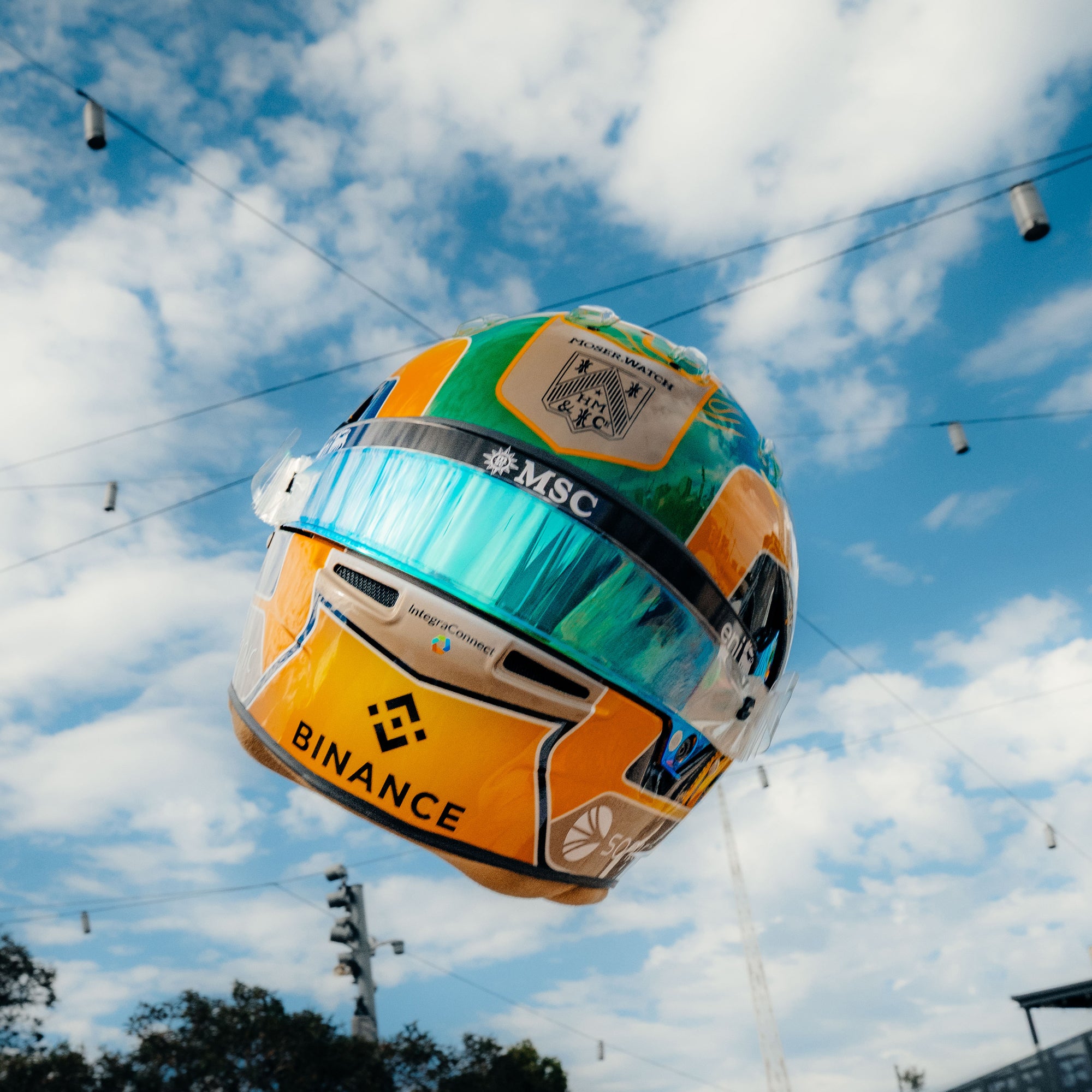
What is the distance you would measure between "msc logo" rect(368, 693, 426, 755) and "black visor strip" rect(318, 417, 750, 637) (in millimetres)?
765

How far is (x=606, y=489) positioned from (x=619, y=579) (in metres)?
0.28

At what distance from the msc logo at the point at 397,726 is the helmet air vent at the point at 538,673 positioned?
1.11ft

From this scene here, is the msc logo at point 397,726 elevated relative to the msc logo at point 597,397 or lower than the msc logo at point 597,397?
lower

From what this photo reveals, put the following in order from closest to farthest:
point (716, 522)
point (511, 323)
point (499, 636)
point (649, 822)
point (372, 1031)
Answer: point (499, 636) < point (716, 522) < point (649, 822) < point (511, 323) < point (372, 1031)

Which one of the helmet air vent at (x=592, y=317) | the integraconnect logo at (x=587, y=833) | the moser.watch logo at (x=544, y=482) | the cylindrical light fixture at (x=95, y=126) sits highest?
the cylindrical light fixture at (x=95, y=126)

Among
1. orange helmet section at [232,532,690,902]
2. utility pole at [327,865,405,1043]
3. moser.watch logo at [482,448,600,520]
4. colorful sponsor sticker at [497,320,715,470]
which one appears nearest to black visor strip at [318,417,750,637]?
moser.watch logo at [482,448,600,520]

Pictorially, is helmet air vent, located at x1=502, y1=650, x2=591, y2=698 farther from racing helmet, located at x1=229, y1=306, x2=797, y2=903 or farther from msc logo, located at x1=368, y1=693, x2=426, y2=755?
msc logo, located at x1=368, y1=693, x2=426, y2=755

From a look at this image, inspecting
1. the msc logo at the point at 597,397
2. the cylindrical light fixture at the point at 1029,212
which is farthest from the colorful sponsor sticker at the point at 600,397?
the cylindrical light fixture at the point at 1029,212

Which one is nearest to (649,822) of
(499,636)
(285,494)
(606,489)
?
(499,636)

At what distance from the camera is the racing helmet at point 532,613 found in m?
3.11

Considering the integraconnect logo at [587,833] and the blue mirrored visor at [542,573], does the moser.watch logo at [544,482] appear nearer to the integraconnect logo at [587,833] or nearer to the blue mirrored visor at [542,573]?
the blue mirrored visor at [542,573]

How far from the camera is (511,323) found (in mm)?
3748

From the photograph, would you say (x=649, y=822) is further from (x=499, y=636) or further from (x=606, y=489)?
(x=606, y=489)

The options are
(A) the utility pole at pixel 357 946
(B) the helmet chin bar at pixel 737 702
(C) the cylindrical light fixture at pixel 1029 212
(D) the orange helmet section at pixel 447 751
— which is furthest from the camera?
(A) the utility pole at pixel 357 946
